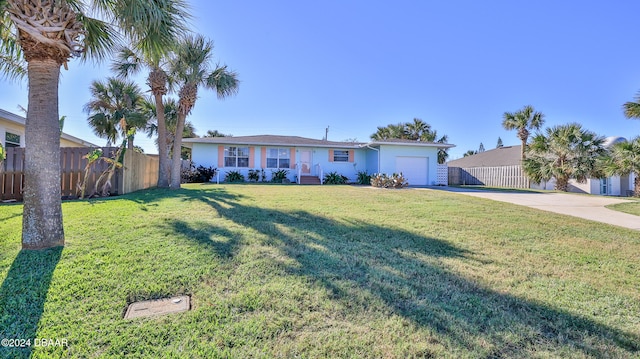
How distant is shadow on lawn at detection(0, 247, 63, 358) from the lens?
6.93ft

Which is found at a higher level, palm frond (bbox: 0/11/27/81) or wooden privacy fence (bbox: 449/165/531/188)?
palm frond (bbox: 0/11/27/81)

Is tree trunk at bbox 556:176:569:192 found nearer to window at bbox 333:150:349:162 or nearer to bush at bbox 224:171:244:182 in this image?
window at bbox 333:150:349:162

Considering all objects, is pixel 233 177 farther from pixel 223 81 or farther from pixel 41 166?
pixel 41 166

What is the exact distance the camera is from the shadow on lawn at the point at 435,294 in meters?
2.19

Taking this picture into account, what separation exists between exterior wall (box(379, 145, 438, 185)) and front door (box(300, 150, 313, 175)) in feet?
16.0

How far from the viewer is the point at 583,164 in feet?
53.8

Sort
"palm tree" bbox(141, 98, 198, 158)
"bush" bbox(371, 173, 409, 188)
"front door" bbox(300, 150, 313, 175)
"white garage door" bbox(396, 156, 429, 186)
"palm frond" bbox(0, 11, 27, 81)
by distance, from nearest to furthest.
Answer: "palm frond" bbox(0, 11, 27, 81)
"bush" bbox(371, 173, 409, 188)
"palm tree" bbox(141, 98, 198, 158)
"white garage door" bbox(396, 156, 429, 186)
"front door" bbox(300, 150, 313, 175)

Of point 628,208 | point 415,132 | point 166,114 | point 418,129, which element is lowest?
point 628,208

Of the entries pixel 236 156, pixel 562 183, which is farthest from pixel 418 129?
pixel 236 156

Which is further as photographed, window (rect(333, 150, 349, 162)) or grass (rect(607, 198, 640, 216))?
window (rect(333, 150, 349, 162))

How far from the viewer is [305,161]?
64.5 ft

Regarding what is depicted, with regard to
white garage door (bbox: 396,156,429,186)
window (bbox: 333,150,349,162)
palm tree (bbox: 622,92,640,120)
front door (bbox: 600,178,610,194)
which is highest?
palm tree (bbox: 622,92,640,120)

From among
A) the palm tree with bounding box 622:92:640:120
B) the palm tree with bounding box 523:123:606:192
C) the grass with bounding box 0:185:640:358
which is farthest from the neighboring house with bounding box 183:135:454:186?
the grass with bounding box 0:185:640:358

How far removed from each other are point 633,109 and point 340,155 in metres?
14.3
